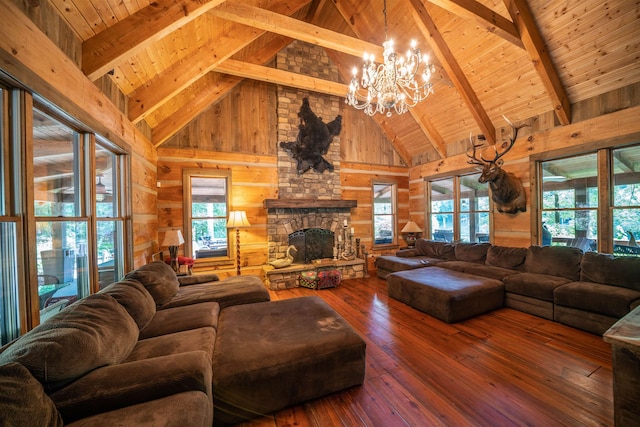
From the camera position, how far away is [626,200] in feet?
10.5

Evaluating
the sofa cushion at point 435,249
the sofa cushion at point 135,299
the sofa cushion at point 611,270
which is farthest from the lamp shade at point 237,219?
the sofa cushion at point 611,270

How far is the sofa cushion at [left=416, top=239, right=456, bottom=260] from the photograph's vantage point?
4.87 meters

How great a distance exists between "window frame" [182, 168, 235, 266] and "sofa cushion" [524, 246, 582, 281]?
510cm

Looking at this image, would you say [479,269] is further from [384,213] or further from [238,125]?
[238,125]

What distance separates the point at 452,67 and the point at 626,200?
3.08m

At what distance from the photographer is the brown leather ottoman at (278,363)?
1525mm

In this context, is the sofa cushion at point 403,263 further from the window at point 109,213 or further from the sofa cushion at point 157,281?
the window at point 109,213

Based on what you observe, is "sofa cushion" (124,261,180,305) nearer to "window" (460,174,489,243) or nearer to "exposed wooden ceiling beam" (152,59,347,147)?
"exposed wooden ceiling beam" (152,59,347,147)

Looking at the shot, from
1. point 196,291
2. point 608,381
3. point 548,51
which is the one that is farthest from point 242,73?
point 608,381

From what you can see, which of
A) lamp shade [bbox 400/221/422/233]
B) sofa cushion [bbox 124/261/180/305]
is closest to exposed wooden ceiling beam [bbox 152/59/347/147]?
sofa cushion [bbox 124/261/180/305]

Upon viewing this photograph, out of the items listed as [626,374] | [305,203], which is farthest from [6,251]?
[305,203]

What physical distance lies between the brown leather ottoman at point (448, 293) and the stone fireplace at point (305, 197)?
5.50 ft

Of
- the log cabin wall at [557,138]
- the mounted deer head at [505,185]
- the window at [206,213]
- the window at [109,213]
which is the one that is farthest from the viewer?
the window at [206,213]

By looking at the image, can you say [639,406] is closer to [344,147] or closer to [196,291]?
[196,291]
